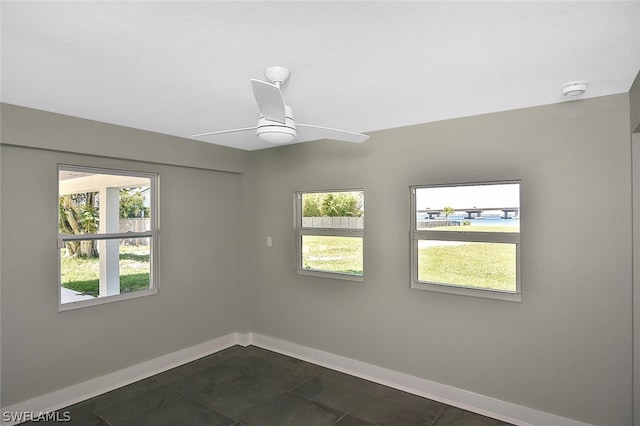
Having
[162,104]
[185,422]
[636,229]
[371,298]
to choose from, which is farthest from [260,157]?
[636,229]

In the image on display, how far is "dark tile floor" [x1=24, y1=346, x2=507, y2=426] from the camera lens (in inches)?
113

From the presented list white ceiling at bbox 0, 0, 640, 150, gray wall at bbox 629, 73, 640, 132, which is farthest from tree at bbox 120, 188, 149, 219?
gray wall at bbox 629, 73, 640, 132

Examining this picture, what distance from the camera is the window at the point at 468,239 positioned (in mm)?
2920

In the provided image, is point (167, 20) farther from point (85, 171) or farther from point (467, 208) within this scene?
point (467, 208)

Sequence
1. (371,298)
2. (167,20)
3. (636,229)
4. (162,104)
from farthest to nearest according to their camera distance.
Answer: (371,298) < (162,104) < (636,229) < (167,20)

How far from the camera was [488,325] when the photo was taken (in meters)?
2.97

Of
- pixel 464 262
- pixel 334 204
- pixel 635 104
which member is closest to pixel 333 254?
pixel 334 204

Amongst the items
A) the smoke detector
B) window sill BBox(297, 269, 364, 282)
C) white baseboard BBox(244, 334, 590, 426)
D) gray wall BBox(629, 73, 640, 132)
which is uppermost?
the smoke detector

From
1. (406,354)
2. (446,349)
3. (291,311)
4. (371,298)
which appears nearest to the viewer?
(446,349)

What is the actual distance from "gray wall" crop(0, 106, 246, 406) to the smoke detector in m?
3.41

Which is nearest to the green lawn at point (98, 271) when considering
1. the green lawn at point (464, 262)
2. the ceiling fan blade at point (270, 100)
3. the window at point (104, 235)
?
the window at point (104, 235)

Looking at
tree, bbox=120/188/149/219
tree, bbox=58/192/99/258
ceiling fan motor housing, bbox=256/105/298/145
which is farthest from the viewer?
tree, bbox=120/188/149/219

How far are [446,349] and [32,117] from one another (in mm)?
3931

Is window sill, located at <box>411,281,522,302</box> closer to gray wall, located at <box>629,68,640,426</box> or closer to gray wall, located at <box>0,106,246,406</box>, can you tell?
gray wall, located at <box>629,68,640,426</box>
